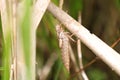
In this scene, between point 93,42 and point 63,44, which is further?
point 63,44

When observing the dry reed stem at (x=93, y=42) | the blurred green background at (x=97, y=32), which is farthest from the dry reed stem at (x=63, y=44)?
the blurred green background at (x=97, y=32)

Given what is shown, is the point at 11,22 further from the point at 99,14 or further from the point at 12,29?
the point at 99,14

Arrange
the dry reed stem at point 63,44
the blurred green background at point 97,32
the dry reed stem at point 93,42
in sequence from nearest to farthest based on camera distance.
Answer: the dry reed stem at point 93,42
the dry reed stem at point 63,44
the blurred green background at point 97,32

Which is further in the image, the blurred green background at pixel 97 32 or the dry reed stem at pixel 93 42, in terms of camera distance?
the blurred green background at pixel 97 32

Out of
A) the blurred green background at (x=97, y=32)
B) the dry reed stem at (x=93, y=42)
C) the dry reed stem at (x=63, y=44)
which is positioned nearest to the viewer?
the dry reed stem at (x=93, y=42)

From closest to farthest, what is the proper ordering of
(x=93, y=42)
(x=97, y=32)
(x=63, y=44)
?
1. (x=93, y=42)
2. (x=63, y=44)
3. (x=97, y=32)

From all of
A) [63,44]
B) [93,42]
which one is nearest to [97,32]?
[63,44]

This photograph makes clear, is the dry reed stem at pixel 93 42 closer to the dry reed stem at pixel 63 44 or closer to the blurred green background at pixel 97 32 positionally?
the dry reed stem at pixel 63 44

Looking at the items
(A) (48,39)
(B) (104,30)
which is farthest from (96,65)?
(A) (48,39)

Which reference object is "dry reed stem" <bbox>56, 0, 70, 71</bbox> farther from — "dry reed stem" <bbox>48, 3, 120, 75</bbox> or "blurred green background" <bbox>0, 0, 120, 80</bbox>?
"blurred green background" <bbox>0, 0, 120, 80</bbox>

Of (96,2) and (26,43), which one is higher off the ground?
(96,2)

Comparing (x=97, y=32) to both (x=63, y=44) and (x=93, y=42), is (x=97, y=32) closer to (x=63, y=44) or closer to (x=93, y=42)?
(x=63, y=44)
